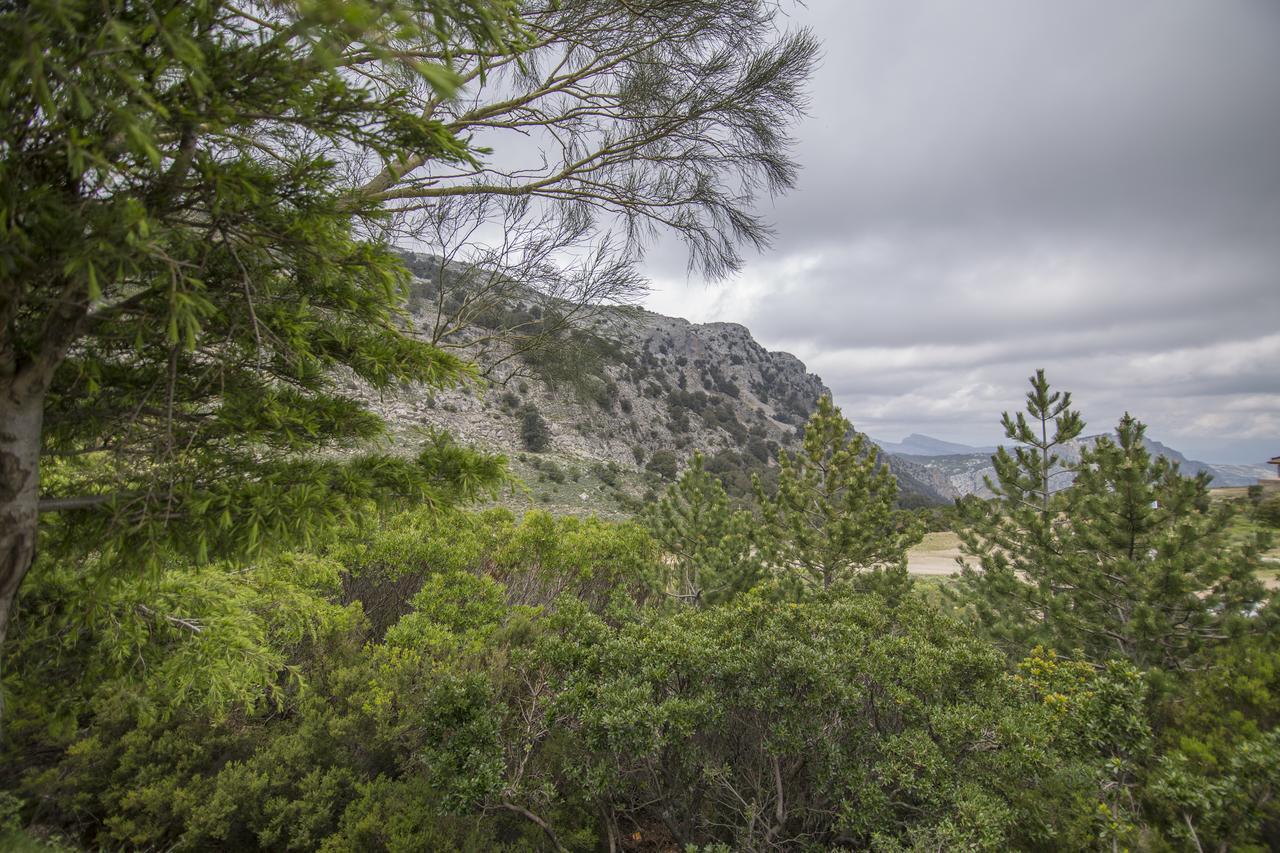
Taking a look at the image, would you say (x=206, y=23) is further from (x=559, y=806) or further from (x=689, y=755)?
(x=559, y=806)

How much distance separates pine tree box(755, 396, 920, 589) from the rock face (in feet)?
5.22

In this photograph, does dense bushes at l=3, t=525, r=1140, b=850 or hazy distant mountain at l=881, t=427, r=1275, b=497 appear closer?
dense bushes at l=3, t=525, r=1140, b=850

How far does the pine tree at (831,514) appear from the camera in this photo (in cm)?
822

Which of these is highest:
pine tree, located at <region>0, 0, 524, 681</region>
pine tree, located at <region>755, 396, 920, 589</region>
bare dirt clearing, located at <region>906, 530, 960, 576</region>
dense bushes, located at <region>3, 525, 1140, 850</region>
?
pine tree, located at <region>0, 0, 524, 681</region>

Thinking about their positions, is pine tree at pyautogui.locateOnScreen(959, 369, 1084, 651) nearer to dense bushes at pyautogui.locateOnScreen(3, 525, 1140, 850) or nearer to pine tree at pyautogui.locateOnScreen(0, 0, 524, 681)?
dense bushes at pyautogui.locateOnScreen(3, 525, 1140, 850)

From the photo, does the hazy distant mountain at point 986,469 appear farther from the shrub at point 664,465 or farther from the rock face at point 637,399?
the shrub at point 664,465

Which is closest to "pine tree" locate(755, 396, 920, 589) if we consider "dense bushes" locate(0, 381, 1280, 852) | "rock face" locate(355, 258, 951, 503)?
"rock face" locate(355, 258, 951, 503)

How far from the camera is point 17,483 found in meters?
1.94

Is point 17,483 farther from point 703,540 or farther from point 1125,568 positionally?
point 1125,568

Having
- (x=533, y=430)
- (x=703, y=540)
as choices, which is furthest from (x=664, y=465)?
(x=703, y=540)

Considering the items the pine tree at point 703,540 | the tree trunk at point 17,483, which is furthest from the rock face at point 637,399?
the pine tree at point 703,540

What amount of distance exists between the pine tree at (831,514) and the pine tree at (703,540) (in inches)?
22.1

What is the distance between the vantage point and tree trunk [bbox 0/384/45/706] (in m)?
1.89

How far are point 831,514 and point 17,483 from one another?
911cm
